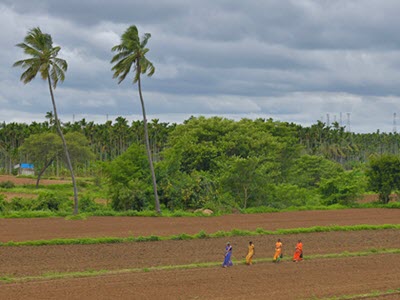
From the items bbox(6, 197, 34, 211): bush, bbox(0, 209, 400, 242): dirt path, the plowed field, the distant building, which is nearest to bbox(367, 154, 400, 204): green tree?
bbox(0, 209, 400, 242): dirt path

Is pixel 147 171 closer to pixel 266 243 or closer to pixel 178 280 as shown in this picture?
pixel 266 243

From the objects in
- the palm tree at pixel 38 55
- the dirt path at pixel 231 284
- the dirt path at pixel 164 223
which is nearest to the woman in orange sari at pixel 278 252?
the dirt path at pixel 231 284

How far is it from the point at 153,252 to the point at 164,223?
42.3 feet

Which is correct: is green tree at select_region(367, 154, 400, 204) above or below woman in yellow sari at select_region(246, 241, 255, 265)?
above

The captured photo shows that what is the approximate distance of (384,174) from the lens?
61406mm

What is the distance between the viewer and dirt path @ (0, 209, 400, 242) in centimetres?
3802

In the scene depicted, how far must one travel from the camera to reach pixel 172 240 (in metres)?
36.2

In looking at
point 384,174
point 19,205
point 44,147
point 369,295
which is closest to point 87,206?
point 19,205

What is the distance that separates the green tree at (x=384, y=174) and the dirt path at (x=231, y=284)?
34.5 metres

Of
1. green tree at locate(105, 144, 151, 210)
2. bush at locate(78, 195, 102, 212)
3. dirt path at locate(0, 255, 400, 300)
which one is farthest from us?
green tree at locate(105, 144, 151, 210)

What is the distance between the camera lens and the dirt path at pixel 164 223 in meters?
38.0

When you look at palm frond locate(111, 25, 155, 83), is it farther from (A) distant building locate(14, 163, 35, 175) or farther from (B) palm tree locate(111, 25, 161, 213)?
(A) distant building locate(14, 163, 35, 175)

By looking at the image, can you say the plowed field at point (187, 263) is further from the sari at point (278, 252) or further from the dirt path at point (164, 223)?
the sari at point (278, 252)

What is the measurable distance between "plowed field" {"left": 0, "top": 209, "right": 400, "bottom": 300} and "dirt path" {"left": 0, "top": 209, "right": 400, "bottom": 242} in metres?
0.07
